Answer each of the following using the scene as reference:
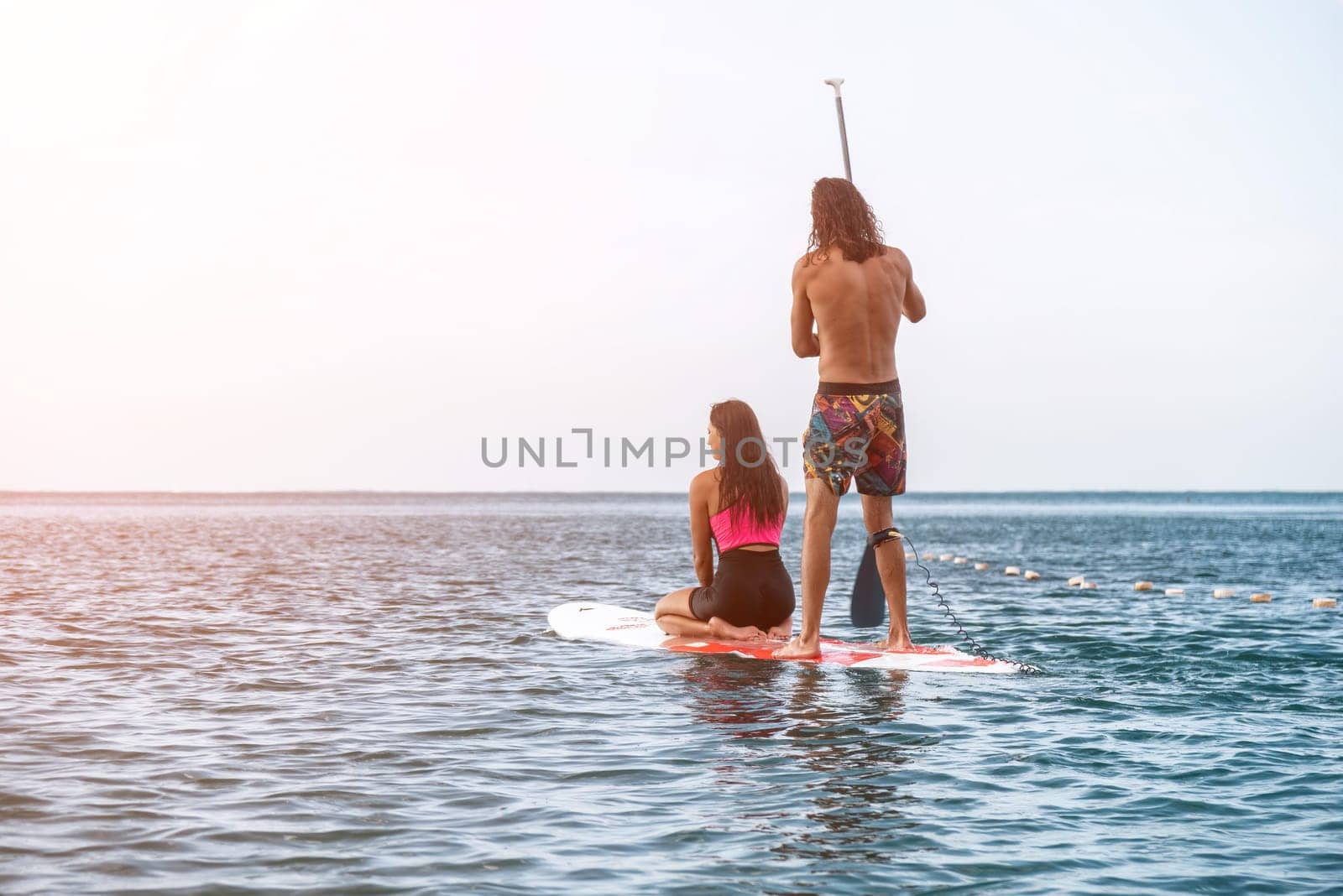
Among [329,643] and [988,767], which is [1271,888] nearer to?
[988,767]

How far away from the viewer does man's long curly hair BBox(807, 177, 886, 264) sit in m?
8.50

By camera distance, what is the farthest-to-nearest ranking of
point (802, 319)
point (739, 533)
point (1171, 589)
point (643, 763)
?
point (1171, 589), point (739, 533), point (802, 319), point (643, 763)

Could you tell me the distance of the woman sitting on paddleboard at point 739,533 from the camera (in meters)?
9.24

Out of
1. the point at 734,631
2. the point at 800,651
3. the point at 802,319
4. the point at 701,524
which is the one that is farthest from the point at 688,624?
the point at 802,319

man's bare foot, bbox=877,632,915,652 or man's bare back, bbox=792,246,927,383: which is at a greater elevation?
man's bare back, bbox=792,246,927,383

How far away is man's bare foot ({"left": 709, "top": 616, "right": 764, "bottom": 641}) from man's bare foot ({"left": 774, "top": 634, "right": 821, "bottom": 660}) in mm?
610

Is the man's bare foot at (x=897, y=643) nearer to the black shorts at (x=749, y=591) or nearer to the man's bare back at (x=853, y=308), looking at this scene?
the black shorts at (x=749, y=591)

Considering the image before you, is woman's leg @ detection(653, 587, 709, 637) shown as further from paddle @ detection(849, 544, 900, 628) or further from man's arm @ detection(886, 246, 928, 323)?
man's arm @ detection(886, 246, 928, 323)

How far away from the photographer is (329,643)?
36.8ft

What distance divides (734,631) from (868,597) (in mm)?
1060

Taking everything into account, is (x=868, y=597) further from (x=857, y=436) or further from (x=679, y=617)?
(x=857, y=436)

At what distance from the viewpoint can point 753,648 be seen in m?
9.50

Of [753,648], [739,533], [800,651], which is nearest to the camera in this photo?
[800,651]

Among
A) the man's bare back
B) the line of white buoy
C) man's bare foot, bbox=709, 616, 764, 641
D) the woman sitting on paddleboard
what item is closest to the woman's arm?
the woman sitting on paddleboard
